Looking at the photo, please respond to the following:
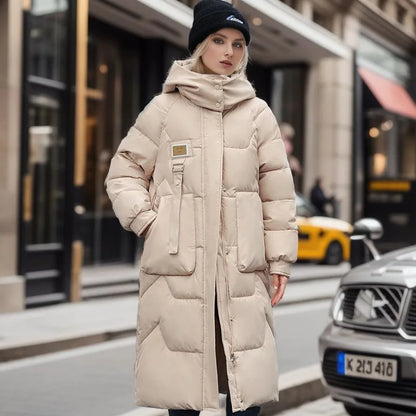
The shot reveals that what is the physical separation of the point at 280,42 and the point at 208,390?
16.9m

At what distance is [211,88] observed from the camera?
137 inches

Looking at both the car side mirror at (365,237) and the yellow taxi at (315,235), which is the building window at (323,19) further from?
the car side mirror at (365,237)

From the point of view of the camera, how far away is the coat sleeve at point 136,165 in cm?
350

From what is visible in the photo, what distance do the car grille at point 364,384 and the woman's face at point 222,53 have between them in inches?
89.7

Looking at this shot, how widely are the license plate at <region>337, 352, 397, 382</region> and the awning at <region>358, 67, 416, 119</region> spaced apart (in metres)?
19.4

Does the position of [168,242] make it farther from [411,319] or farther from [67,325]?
[67,325]

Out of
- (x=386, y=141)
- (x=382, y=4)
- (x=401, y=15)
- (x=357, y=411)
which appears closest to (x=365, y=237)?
(x=357, y=411)

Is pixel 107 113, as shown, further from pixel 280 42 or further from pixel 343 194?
pixel 343 194

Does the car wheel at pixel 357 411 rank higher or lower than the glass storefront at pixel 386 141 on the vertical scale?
lower

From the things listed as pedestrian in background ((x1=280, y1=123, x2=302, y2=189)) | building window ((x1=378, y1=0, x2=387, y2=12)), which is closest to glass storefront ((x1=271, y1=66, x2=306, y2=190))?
pedestrian in background ((x1=280, y1=123, x2=302, y2=189))

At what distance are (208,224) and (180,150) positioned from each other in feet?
0.95

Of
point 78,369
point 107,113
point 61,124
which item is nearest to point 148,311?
point 78,369

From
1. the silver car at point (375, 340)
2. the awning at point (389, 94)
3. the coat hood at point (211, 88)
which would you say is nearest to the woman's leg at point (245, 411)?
the coat hood at point (211, 88)

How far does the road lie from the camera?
5.93 m
